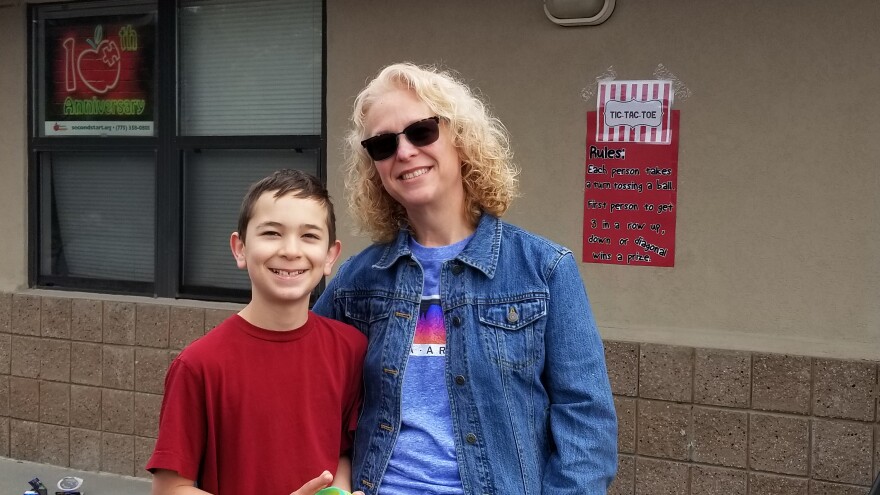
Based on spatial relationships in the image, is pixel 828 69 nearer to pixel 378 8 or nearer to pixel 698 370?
pixel 698 370

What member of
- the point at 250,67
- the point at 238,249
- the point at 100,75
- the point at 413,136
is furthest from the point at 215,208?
the point at 413,136

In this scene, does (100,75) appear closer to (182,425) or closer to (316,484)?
(182,425)

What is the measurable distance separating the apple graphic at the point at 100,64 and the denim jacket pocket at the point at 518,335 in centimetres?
457

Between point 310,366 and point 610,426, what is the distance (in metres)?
0.66

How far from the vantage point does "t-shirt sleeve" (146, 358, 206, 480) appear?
198 centimetres

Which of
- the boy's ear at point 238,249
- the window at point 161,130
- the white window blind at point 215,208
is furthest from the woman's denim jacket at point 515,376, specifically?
the white window blind at point 215,208

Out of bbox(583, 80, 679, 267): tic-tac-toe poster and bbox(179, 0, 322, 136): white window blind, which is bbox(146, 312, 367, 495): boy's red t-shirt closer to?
bbox(583, 80, 679, 267): tic-tac-toe poster

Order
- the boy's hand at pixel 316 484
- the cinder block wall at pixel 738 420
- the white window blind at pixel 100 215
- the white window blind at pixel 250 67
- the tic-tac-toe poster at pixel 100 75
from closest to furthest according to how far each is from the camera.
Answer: the boy's hand at pixel 316 484, the cinder block wall at pixel 738 420, the white window blind at pixel 250 67, the tic-tac-toe poster at pixel 100 75, the white window blind at pixel 100 215

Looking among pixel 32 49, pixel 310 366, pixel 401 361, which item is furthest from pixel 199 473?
pixel 32 49

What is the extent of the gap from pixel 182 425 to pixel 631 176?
305 centimetres

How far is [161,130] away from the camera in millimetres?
5844

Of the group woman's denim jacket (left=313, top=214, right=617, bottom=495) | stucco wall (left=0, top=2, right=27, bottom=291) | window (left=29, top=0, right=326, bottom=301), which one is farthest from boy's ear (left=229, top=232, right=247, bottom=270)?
stucco wall (left=0, top=2, right=27, bottom=291)

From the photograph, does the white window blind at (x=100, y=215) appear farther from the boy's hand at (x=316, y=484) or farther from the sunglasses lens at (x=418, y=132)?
the boy's hand at (x=316, y=484)

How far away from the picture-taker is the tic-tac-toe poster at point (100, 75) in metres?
5.87
